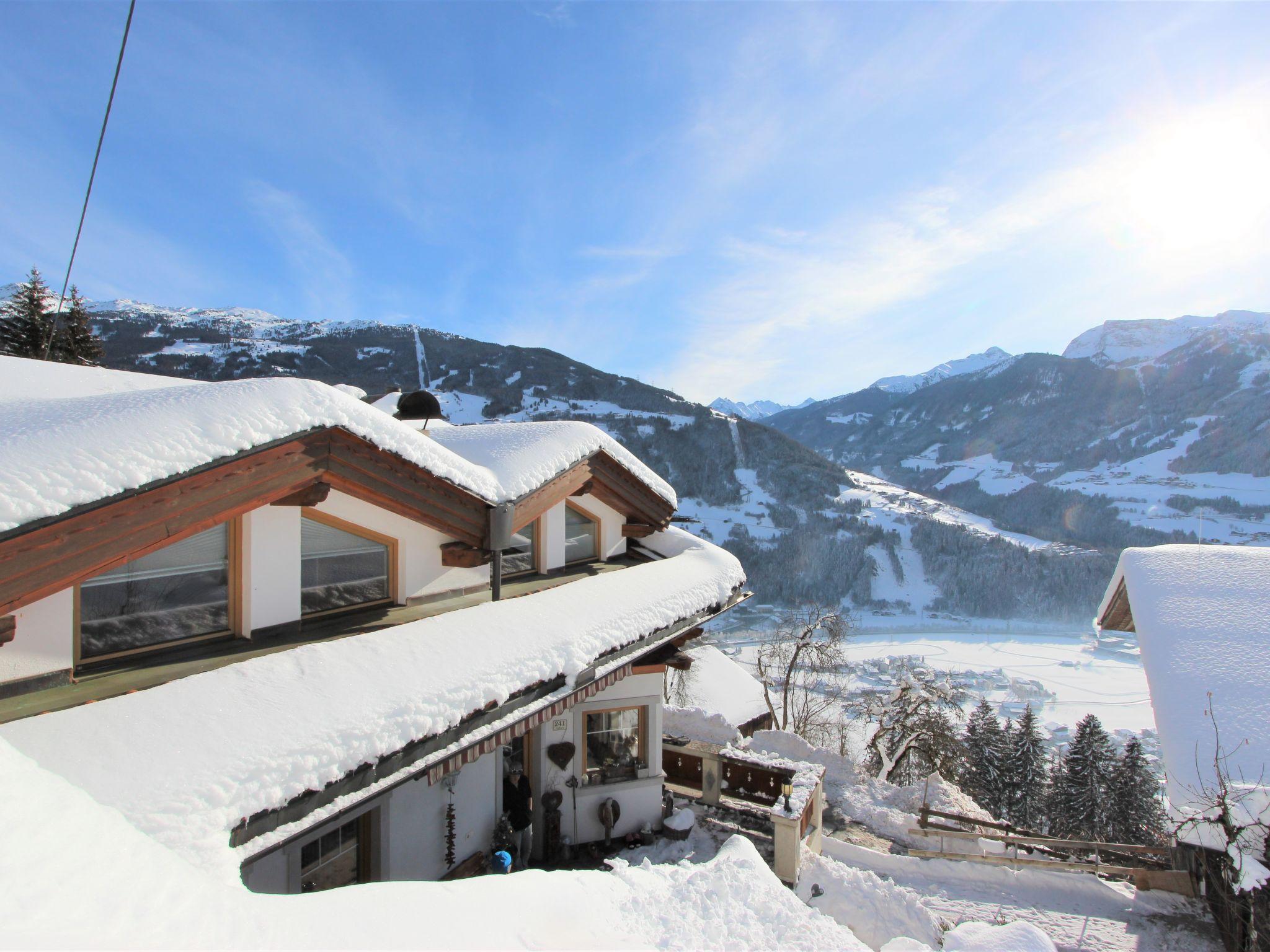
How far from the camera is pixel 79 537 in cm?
310

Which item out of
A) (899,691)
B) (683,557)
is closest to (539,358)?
(899,691)

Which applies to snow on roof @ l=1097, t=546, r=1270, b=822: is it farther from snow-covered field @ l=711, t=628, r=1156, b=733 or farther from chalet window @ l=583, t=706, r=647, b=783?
snow-covered field @ l=711, t=628, r=1156, b=733

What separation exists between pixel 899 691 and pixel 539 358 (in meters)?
137

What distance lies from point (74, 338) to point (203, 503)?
97.4 ft

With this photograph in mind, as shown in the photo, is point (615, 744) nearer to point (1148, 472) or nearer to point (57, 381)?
point (57, 381)

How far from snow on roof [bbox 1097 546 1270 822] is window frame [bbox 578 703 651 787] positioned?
19.3 ft

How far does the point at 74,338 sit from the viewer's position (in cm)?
2431

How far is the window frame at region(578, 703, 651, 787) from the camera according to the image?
26.7ft

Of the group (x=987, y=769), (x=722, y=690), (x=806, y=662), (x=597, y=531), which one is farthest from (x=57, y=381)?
(x=987, y=769)

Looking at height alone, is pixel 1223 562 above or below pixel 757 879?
above

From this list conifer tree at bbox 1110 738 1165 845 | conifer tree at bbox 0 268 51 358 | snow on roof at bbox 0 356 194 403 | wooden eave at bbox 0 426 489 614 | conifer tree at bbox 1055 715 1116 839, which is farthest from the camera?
conifer tree at bbox 1055 715 1116 839

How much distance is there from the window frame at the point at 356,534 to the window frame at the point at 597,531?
283cm

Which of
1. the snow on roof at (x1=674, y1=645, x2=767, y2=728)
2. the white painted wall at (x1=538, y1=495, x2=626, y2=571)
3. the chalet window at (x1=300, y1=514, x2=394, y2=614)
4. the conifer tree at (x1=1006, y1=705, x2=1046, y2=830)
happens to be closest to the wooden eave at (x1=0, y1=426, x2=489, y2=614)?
the chalet window at (x1=300, y1=514, x2=394, y2=614)

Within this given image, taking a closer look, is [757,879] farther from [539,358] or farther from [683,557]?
[539,358]
